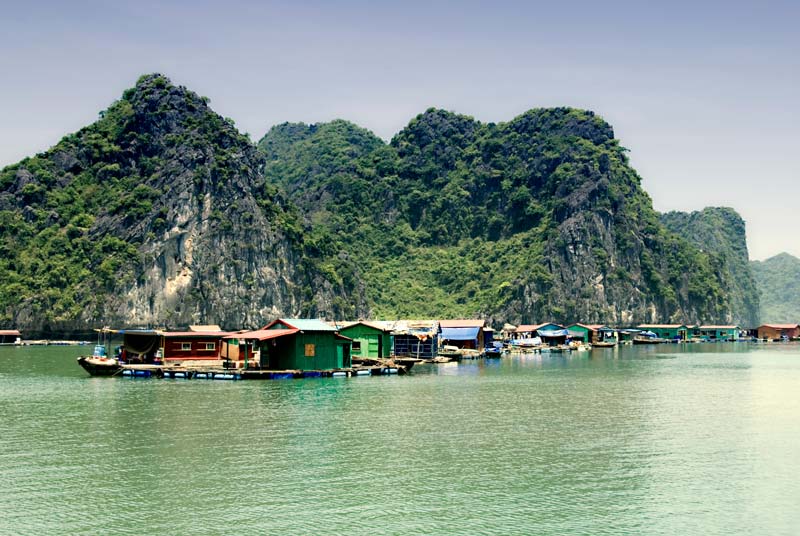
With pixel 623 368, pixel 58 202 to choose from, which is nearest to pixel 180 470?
pixel 623 368

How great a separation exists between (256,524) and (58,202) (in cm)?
17227

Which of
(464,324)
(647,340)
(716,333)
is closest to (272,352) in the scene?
(464,324)

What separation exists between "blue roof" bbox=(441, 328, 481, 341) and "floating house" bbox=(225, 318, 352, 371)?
4696 cm

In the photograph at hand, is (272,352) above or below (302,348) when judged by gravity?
below

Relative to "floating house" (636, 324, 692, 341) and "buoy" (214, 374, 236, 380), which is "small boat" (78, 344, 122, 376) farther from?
"floating house" (636, 324, 692, 341)

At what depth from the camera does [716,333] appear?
19525cm

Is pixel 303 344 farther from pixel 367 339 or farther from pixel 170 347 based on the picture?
pixel 367 339

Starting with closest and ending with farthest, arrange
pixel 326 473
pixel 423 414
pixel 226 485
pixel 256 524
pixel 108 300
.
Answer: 1. pixel 256 524
2. pixel 226 485
3. pixel 326 473
4. pixel 423 414
5. pixel 108 300

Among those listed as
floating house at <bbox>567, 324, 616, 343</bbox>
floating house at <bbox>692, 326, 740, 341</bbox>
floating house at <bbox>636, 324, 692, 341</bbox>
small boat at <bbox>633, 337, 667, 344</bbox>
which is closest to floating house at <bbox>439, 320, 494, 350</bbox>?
floating house at <bbox>567, 324, 616, 343</bbox>

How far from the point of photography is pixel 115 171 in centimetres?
18825

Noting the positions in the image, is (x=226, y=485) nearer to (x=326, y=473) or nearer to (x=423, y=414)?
(x=326, y=473)

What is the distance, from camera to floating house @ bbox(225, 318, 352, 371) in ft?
228

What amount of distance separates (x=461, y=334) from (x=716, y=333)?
3900 inches

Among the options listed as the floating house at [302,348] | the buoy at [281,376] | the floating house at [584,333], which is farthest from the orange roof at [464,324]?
the buoy at [281,376]
